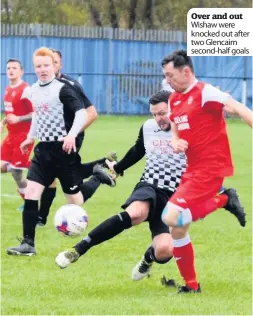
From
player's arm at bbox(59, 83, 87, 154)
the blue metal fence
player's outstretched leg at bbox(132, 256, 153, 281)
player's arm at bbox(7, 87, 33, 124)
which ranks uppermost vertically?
player's arm at bbox(59, 83, 87, 154)

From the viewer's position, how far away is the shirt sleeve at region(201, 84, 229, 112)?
7.98 meters

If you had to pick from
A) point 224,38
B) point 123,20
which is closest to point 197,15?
point 224,38

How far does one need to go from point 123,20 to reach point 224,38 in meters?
38.9

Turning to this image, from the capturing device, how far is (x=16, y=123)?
45.0ft

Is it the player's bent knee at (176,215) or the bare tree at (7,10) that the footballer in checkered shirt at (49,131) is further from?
the bare tree at (7,10)

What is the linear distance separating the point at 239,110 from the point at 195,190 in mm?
757

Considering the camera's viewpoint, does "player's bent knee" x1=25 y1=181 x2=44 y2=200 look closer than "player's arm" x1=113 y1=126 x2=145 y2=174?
No

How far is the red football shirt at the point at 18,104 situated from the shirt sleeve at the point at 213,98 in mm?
5570

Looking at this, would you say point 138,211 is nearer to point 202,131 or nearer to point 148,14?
point 202,131

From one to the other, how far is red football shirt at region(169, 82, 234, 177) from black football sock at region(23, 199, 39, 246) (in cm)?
276

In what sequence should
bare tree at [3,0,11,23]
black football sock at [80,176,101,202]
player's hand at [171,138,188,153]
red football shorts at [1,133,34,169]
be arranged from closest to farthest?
1. player's hand at [171,138,188,153]
2. black football sock at [80,176,101,202]
3. red football shorts at [1,133,34,169]
4. bare tree at [3,0,11,23]

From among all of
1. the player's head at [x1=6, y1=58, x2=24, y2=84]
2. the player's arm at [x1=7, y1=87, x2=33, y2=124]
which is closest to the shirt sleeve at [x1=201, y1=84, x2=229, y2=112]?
the player's arm at [x1=7, y1=87, x2=33, y2=124]

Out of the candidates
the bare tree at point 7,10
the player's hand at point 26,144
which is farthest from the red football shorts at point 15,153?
the bare tree at point 7,10

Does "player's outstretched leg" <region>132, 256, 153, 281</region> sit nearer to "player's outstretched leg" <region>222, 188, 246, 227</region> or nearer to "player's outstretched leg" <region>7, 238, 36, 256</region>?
"player's outstretched leg" <region>222, 188, 246, 227</region>
